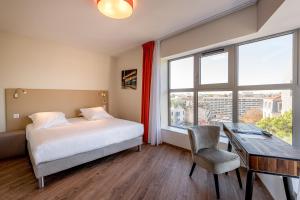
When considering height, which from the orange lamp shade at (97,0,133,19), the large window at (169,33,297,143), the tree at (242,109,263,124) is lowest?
the tree at (242,109,263,124)

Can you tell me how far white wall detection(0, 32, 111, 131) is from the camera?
2.94 metres

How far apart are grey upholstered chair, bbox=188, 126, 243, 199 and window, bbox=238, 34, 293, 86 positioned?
1.12 m

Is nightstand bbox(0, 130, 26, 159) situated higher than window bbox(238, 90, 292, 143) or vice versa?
window bbox(238, 90, 292, 143)

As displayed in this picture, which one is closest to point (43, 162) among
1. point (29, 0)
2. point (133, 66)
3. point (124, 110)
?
point (29, 0)

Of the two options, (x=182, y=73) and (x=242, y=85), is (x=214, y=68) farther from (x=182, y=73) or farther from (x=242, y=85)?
(x=182, y=73)

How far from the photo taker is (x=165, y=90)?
3627 millimetres

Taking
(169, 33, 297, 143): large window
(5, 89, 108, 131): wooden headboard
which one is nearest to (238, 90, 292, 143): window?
(169, 33, 297, 143): large window

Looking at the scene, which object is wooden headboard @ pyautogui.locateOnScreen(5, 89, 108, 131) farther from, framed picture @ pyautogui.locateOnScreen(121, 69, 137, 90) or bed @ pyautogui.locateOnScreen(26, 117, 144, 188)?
bed @ pyautogui.locateOnScreen(26, 117, 144, 188)

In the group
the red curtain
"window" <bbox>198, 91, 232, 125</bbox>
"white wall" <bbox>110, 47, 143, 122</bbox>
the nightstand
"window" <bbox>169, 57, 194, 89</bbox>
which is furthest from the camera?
"white wall" <bbox>110, 47, 143, 122</bbox>

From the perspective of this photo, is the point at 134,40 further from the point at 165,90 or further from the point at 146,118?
the point at 146,118

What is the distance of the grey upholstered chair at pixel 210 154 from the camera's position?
1.68 metres

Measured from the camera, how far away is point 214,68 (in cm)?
284

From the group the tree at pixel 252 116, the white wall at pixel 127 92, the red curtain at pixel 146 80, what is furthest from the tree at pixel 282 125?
the white wall at pixel 127 92

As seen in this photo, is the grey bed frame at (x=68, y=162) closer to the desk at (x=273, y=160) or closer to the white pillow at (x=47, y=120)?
the white pillow at (x=47, y=120)
